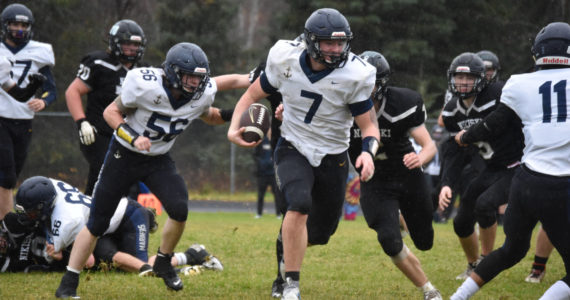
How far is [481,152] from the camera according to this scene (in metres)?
6.71

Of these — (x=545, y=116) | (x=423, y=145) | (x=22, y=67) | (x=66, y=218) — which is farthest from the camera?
(x=22, y=67)

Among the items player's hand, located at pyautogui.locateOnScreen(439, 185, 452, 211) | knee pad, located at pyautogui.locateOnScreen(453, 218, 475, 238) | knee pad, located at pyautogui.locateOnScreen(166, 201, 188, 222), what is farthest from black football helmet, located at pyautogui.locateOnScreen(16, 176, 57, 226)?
knee pad, located at pyautogui.locateOnScreen(453, 218, 475, 238)

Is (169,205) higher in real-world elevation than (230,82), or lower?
lower

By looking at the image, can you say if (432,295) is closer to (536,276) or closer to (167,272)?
(536,276)

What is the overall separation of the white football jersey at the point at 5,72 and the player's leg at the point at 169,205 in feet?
8.80

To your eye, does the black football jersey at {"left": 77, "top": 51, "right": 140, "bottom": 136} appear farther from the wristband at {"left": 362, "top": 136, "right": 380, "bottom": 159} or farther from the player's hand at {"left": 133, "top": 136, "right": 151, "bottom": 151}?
the wristband at {"left": 362, "top": 136, "right": 380, "bottom": 159}

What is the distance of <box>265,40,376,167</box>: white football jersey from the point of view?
4.95 m

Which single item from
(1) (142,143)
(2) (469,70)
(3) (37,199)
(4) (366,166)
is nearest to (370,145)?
(4) (366,166)

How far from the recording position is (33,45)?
776 centimetres

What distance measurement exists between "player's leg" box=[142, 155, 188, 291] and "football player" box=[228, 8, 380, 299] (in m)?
0.65

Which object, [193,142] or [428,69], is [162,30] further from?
[428,69]

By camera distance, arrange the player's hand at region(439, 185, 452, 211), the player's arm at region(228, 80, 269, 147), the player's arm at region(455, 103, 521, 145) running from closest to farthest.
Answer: the player's arm at region(455, 103, 521, 145) < the player's arm at region(228, 80, 269, 147) < the player's hand at region(439, 185, 452, 211)

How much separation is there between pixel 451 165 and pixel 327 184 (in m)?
2.20

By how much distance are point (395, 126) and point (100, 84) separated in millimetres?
3147
